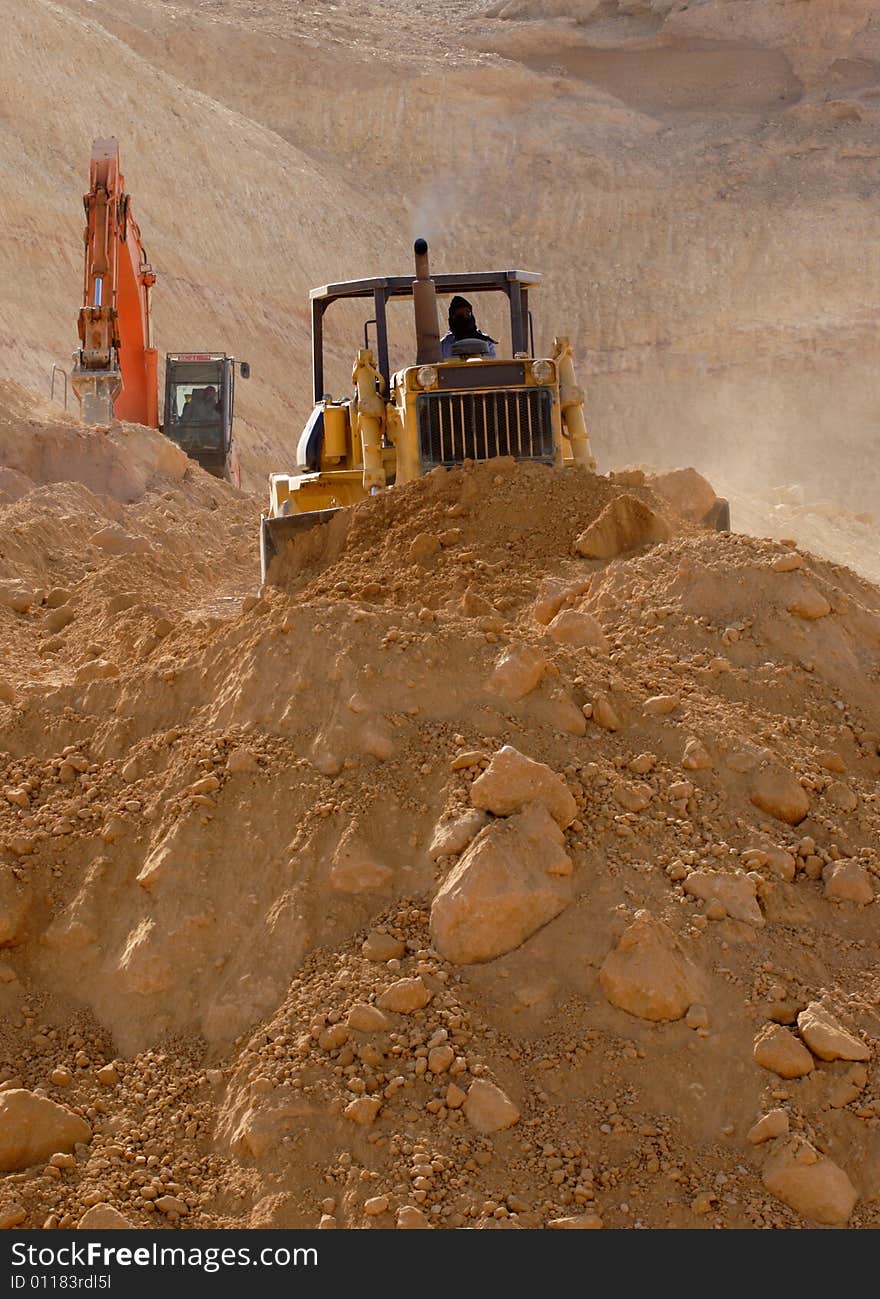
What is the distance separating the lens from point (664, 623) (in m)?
6.51

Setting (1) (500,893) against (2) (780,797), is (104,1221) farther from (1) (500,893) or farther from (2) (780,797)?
(2) (780,797)

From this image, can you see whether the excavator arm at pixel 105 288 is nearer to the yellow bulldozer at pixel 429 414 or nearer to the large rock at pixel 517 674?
the yellow bulldozer at pixel 429 414

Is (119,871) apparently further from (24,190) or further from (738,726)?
(24,190)

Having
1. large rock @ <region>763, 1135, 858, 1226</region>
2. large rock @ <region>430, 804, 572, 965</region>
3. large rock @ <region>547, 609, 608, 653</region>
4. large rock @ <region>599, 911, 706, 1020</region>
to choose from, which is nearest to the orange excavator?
large rock @ <region>547, 609, 608, 653</region>

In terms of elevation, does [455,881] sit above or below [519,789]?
below

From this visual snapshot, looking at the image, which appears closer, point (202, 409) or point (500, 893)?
point (500, 893)

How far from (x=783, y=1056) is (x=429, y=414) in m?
5.16

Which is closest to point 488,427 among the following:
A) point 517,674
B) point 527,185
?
point 517,674

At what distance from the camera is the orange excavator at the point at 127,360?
52.9 ft

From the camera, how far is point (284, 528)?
8.50 meters

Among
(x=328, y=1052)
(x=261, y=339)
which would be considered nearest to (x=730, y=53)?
(x=261, y=339)

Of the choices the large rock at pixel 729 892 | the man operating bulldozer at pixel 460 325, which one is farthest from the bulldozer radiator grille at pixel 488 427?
the large rock at pixel 729 892

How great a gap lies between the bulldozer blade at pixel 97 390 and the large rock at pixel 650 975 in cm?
1270

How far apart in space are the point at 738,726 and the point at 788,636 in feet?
2.81
